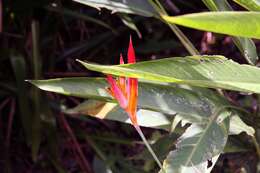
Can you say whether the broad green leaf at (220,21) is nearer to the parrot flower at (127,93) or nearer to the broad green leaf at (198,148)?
the parrot flower at (127,93)

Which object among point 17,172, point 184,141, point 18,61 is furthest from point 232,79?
point 17,172

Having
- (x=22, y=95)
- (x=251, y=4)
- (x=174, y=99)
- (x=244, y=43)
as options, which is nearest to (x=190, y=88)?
(x=174, y=99)

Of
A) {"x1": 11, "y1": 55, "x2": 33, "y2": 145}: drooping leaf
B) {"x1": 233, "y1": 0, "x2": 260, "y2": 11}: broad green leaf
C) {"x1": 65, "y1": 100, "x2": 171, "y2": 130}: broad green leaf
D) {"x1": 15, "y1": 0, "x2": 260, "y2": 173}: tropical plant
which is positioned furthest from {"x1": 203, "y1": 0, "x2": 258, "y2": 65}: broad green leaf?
{"x1": 11, "y1": 55, "x2": 33, "y2": 145}: drooping leaf

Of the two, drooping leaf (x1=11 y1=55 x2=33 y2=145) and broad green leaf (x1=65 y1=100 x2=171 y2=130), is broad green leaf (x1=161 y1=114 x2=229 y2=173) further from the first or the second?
drooping leaf (x1=11 y1=55 x2=33 y2=145)

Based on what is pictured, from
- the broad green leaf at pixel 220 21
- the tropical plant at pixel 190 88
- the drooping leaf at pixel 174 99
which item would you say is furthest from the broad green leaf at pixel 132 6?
the broad green leaf at pixel 220 21

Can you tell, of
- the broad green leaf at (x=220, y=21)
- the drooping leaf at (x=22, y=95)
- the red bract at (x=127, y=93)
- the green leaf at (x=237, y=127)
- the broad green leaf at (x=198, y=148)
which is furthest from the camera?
the drooping leaf at (x=22, y=95)

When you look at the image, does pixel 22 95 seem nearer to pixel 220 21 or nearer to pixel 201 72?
pixel 201 72
